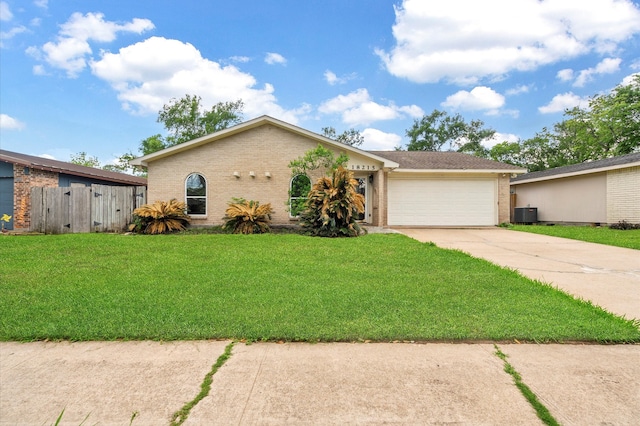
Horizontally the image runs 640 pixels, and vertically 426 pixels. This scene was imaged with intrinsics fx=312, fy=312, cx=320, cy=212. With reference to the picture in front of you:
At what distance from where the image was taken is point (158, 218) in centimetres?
1098

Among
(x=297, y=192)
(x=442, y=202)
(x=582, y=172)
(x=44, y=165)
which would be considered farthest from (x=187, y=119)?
(x=582, y=172)

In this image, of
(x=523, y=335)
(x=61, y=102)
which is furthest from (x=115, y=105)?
(x=523, y=335)

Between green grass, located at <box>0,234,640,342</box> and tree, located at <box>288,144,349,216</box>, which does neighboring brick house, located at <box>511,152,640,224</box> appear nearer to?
tree, located at <box>288,144,349,216</box>

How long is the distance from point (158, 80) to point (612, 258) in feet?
85.1

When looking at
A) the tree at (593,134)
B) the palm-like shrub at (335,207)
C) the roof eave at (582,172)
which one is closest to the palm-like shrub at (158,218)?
the palm-like shrub at (335,207)

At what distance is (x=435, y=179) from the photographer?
1466 cm

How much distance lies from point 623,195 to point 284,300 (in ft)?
58.3

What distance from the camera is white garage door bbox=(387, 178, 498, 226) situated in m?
14.6

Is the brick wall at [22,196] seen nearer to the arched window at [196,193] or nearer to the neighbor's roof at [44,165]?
the neighbor's roof at [44,165]

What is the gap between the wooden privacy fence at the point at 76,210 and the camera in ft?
36.8

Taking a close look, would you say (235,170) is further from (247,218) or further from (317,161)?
(317,161)

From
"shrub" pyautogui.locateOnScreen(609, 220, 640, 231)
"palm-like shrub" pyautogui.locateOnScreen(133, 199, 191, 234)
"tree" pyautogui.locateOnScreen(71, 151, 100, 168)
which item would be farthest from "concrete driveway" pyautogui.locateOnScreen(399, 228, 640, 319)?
"tree" pyautogui.locateOnScreen(71, 151, 100, 168)

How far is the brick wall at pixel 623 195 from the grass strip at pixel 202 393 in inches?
724

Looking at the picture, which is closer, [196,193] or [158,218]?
[158,218]
